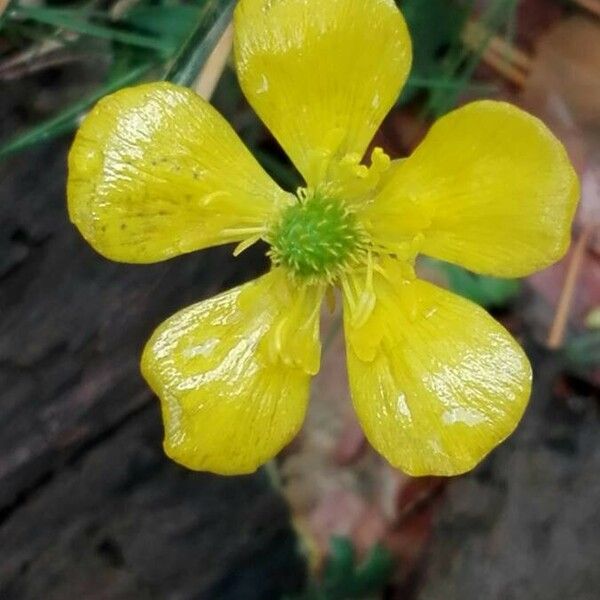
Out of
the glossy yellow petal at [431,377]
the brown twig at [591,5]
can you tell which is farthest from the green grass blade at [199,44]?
the brown twig at [591,5]

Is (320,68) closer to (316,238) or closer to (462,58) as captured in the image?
(316,238)

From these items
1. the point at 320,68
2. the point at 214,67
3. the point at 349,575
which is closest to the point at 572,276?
the point at 349,575

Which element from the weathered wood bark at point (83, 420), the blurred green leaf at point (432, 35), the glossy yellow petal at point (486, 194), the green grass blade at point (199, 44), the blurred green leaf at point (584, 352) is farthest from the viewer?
the blurred green leaf at point (584, 352)

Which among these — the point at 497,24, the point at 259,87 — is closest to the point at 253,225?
the point at 259,87

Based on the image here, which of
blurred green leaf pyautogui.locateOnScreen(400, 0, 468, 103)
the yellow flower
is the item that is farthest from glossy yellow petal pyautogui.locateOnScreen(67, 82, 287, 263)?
blurred green leaf pyautogui.locateOnScreen(400, 0, 468, 103)

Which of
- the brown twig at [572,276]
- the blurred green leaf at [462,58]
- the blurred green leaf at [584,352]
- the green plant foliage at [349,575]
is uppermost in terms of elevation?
the blurred green leaf at [462,58]

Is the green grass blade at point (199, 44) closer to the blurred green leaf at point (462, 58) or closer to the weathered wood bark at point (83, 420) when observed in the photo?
the weathered wood bark at point (83, 420)

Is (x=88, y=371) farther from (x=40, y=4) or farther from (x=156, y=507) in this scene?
(x=40, y=4)
